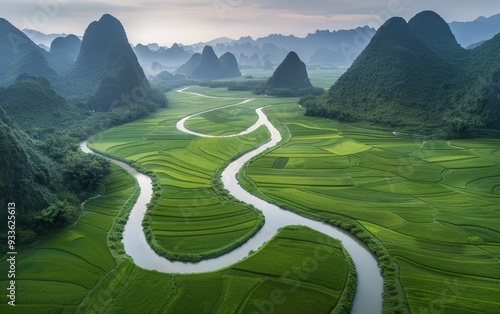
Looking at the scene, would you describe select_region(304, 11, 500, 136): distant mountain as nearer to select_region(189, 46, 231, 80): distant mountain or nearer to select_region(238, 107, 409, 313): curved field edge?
select_region(238, 107, 409, 313): curved field edge

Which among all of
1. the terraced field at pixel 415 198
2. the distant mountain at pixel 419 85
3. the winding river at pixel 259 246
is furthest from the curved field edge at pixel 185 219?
the distant mountain at pixel 419 85

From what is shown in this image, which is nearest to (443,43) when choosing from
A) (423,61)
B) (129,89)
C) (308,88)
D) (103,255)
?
(423,61)

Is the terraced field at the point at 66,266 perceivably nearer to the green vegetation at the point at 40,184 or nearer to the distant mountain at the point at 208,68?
the green vegetation at the point at 40,184

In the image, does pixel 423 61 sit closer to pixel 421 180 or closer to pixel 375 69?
pixel 375 69

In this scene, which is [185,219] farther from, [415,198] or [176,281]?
[415,198]

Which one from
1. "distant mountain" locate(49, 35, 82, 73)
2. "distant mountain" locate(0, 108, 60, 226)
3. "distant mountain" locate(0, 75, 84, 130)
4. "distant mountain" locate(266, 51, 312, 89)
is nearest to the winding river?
"distant mountain" locate(0, 108, 60, 226)

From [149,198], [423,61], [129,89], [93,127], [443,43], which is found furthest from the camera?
[129,89]

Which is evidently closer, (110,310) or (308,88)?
(110,310)
